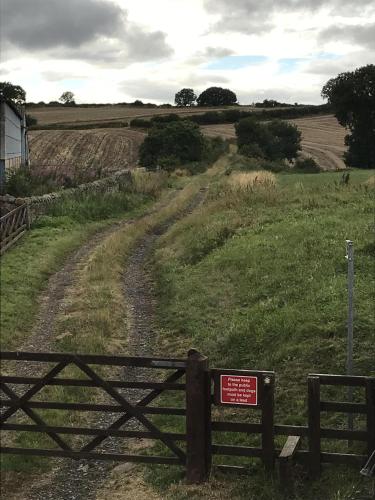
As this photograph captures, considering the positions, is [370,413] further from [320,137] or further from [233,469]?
[320,137]

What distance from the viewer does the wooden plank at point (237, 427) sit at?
246 inches

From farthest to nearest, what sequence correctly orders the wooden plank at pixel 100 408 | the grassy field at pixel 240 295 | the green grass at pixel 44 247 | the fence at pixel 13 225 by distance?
the fence at pixel 13 225 < the green grass at pixel 44 247 < the grassy field at pixel 240 295 < the wooden plank at pixel 100 408

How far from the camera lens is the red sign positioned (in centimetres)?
625

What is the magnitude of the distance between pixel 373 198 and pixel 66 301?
14.2m

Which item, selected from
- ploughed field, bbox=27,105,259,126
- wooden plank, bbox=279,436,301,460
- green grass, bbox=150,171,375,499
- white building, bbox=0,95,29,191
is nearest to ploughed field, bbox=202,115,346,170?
ploughed field, bbox=27,105,259,126

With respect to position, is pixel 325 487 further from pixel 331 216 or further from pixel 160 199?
pixel 160 199

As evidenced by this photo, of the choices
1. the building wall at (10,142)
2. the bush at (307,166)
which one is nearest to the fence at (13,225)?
the building wall at (10,142)

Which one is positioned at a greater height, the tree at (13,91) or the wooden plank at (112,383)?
the tree at (13,91)

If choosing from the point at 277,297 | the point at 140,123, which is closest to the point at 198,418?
the point at 277,297

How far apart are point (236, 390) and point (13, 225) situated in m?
15.0

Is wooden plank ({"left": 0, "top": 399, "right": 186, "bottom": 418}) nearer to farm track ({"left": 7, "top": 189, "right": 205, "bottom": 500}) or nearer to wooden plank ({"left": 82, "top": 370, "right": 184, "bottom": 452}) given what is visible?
wooden plank ({"left": 82, "top": 370, "right": 184, "bottom": 452})

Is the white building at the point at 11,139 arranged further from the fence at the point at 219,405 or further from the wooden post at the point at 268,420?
the wooden post at the point at 268,420

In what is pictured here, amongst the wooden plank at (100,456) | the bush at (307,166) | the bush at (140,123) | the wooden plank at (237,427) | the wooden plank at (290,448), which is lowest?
the wooden plank at (100,456)

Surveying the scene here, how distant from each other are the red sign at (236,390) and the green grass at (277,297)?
2.97 ft
